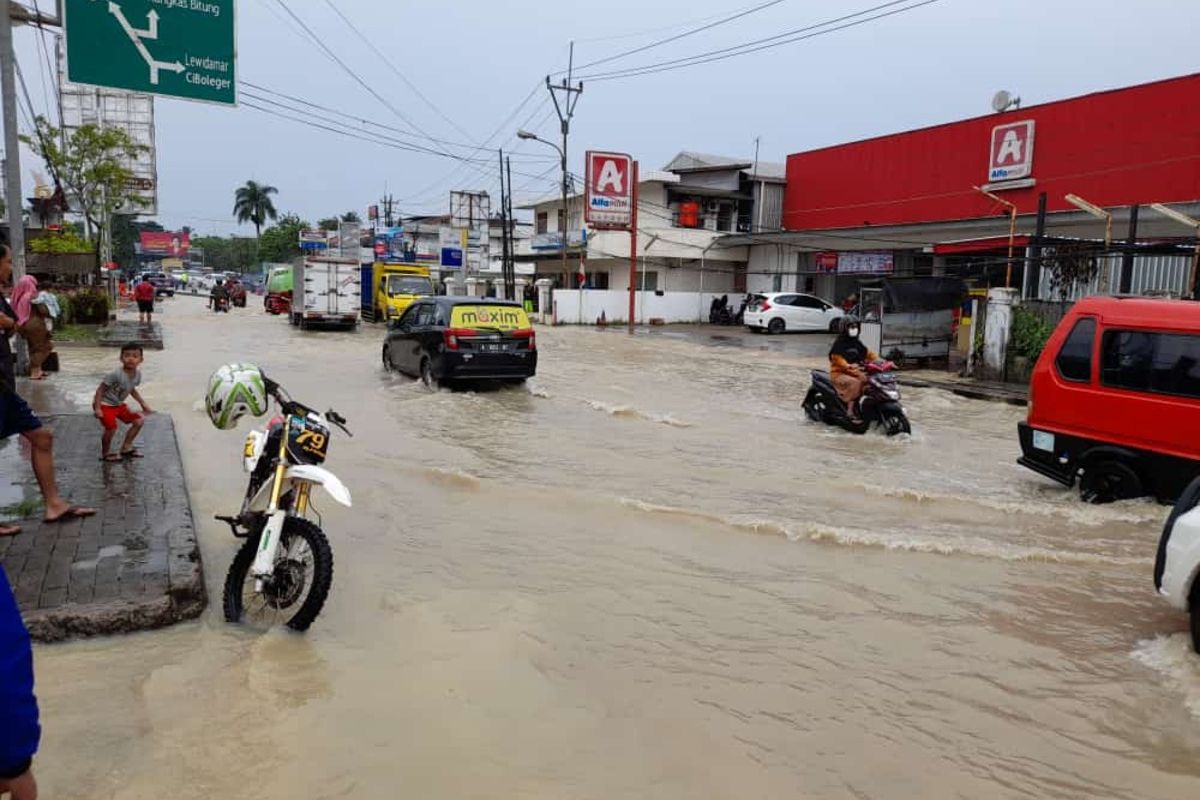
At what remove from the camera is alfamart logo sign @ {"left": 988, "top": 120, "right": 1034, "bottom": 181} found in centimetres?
2816

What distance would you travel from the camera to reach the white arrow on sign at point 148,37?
1132 centimetres

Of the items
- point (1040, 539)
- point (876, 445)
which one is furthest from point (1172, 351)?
point (876, 445)

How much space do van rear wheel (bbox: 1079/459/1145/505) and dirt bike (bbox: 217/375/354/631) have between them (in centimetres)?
666

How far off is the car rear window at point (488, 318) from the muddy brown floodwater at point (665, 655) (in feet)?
15.9

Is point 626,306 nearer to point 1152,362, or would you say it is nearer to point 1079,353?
point 1079,353

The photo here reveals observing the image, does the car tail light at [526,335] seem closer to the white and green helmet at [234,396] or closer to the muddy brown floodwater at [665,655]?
the muddy brown floodwater at [665,655]

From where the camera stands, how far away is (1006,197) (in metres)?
29.0

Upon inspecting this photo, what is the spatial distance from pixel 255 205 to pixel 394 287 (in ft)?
261

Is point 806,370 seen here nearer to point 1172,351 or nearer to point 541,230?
point 1172,351

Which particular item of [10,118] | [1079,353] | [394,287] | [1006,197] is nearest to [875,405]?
[1079,353]

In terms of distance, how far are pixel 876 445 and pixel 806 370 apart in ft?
31.2

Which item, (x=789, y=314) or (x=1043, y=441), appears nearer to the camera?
(x=1043, y=441)

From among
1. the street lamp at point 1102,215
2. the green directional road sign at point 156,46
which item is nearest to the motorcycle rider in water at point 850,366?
the street lamp at point 1102,215

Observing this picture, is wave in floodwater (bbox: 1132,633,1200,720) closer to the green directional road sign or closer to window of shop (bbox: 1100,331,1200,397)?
window of shop (bbox: 1100,331,1200,397)
